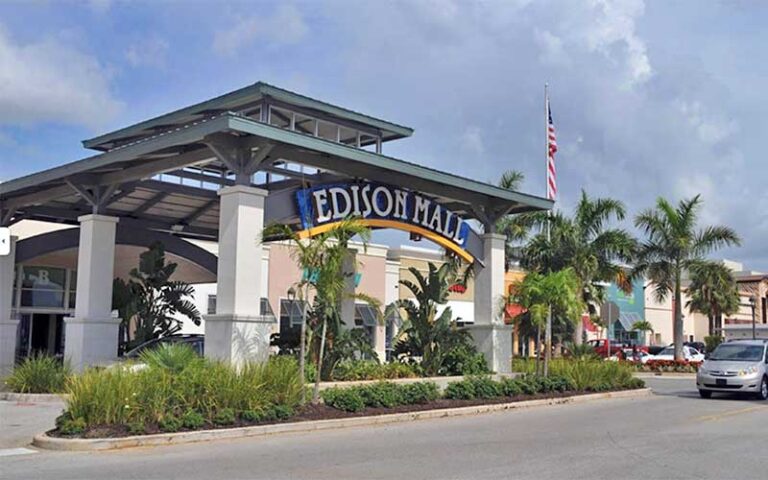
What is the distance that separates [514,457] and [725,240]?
2945cm

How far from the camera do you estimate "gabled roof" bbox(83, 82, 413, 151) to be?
19719mm

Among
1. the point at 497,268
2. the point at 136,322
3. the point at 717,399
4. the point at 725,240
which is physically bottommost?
the point at 717,399

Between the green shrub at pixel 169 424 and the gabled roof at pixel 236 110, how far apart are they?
8.70 meters

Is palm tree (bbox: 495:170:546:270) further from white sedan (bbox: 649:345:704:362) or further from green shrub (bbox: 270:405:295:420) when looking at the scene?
green shrub (bbox: 270:405:295:420)

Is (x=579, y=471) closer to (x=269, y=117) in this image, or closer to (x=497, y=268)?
(x=269, y=117)

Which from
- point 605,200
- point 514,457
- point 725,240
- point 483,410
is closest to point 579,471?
point 514,457

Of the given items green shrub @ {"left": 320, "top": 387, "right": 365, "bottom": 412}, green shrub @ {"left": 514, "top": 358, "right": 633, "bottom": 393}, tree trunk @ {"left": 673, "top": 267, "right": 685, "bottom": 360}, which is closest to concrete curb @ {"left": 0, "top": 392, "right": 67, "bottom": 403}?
green shrub @ {"left": 320, "top": 387, "right": 365, "bottom": 412}

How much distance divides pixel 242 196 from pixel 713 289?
33.9m

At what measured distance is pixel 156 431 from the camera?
13125 mm

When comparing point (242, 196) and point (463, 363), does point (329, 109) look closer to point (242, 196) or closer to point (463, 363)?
point (242, 196)

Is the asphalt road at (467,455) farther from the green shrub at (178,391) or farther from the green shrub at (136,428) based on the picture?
the green shrub at (178,391)

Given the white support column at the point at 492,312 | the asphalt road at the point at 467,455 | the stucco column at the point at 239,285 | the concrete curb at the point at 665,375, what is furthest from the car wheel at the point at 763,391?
the stucco column at the point at 239,285

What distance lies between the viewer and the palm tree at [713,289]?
40.7 m

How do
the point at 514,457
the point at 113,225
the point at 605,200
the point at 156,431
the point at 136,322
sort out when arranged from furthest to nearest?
the point at 605,200
the point at 136,322
the point at 113,225
the point at 156,431
the point at 514,457
